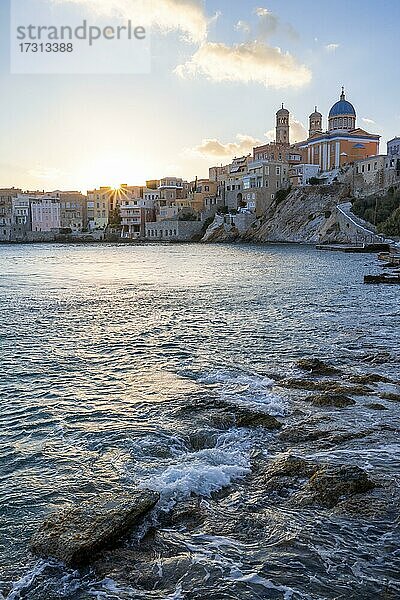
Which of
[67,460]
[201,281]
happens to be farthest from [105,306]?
[67,460]

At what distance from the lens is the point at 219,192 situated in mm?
104562

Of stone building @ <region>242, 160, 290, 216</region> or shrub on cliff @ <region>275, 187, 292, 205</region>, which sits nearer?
shrub on cliff @ <region>275, 187, 292, 205</region>

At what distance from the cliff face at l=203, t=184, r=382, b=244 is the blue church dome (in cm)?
1338

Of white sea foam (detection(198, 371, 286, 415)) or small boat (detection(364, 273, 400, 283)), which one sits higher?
small boat (detection(364, 273, 400, 283))

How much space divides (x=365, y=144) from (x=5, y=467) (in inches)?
3528

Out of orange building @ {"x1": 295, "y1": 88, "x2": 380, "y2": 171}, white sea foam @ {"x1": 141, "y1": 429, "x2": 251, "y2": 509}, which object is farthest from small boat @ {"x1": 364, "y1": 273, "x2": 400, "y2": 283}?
orange building @ {"x1": 295, "y1": 88, "x2": 380, "y2": 171}

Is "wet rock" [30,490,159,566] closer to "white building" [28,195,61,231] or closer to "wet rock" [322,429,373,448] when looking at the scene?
"wet rock" [322,429,373,448]

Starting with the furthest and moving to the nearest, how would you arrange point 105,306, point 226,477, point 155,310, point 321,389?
point 105,306
point 155,310
point 321,389
point 226,477

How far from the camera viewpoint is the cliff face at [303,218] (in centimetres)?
7623

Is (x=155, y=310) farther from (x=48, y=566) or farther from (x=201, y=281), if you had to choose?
(x=48, y=566)

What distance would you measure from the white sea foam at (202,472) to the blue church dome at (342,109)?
88940mm

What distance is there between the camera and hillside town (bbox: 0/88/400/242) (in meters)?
84.9

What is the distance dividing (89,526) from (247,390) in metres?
4.44

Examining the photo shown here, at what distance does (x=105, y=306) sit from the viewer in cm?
1942
